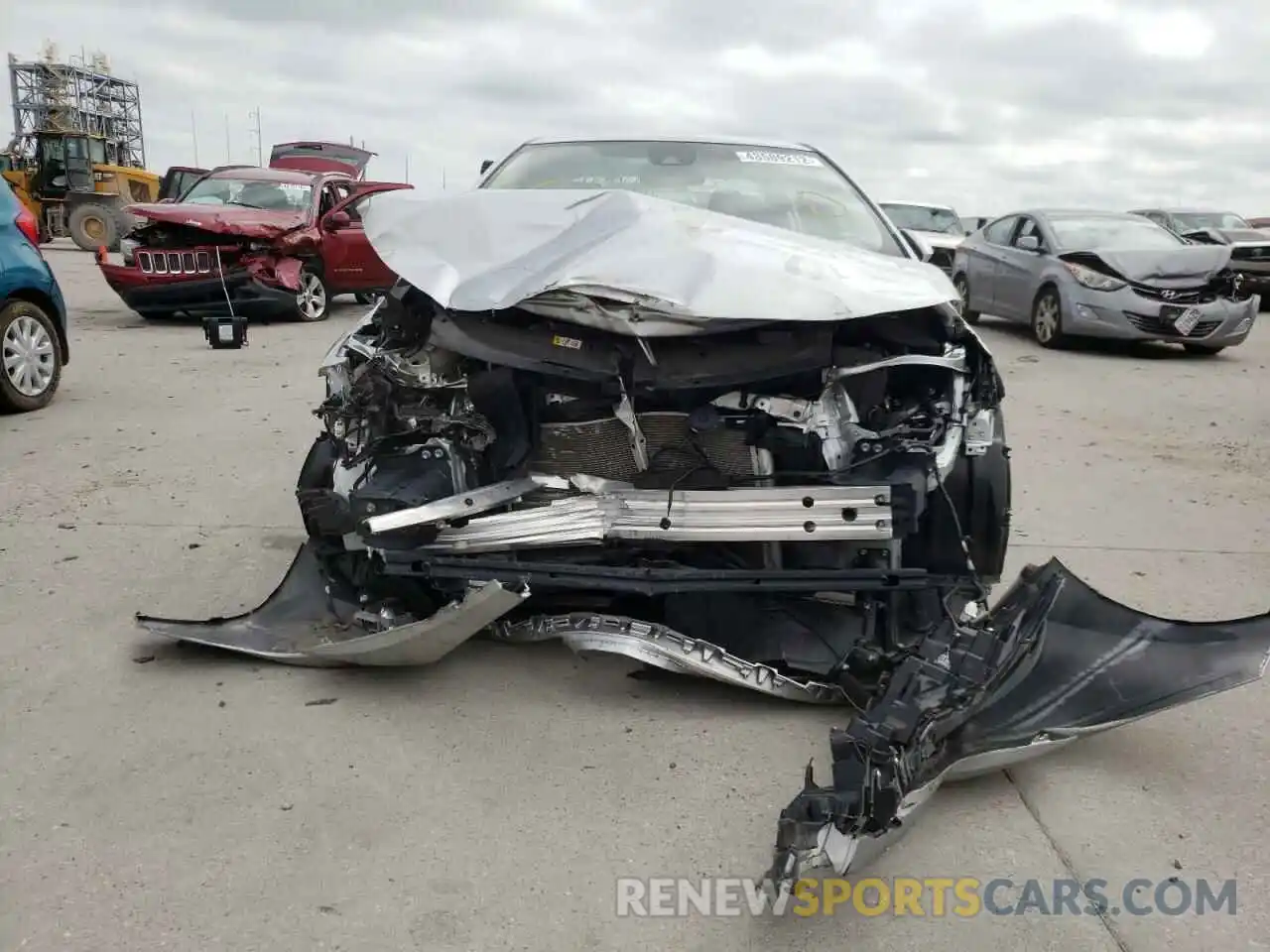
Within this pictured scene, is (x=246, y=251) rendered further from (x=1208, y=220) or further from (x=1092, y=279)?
(x=1208, y=220)

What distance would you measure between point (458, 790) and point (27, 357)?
5822mm

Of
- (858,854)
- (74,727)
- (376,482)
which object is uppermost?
(376,482)

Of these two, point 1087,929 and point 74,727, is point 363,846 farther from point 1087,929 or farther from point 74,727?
point 1087,929

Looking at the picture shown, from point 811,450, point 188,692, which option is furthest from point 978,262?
point 188,692

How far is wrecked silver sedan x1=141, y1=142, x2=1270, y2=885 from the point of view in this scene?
2859 mm

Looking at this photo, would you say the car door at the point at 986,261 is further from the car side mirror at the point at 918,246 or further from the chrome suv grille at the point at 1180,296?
the car side mirror at the point at 918,246

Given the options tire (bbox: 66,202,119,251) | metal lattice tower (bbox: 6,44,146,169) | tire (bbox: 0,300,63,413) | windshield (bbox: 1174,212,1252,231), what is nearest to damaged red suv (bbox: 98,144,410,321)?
tire (bbox: 0,300,63,413)

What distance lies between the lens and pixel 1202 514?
5.21 meters

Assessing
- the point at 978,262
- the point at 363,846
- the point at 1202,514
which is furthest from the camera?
the point at 978,262

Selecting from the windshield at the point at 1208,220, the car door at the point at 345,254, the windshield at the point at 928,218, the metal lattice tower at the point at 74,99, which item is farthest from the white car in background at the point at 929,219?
the metal lattice tower at the point at 74,99

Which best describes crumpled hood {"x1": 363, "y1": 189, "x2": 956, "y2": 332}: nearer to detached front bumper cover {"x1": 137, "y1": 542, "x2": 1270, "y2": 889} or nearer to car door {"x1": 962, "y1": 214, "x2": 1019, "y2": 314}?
detached front bumper cover {"x1": 137, "y1": 542, "x2": 1270, "y2": 889}

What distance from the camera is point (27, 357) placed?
22.9 feet

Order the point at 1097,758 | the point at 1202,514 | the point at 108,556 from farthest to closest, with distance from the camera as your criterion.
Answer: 1. the point at 1202,514
2. the point at 108,556
3. the point at 1097,758

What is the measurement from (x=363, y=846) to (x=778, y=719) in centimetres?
122
